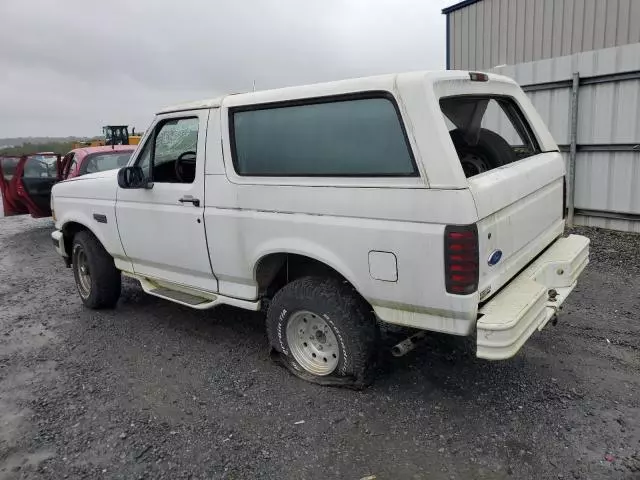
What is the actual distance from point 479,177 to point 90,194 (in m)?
3.80

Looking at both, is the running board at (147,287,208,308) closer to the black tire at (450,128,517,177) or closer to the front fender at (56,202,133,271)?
the front fender at (56,202,133,271)

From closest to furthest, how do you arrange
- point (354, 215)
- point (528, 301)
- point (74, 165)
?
point (528, 301)
point (354, 215)
point (74, 165)

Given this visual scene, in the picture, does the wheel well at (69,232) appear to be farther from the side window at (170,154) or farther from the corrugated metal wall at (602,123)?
the corrugated metal wall at (602,123)

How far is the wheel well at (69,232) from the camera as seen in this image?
5.68 metres

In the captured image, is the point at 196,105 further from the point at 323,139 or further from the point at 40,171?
the point at 40,171

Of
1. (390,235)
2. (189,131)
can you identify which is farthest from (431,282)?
(189,131)

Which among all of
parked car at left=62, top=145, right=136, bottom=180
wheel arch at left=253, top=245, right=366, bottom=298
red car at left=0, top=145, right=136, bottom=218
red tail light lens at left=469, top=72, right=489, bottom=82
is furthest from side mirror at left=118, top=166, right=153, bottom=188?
red car at left=0, top=145, right=136, bottom=218

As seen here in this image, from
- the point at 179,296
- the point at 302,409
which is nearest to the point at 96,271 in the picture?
the point at 179,296

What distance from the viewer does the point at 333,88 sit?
3.37m

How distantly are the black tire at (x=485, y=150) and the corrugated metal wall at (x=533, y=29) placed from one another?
21.7 feet

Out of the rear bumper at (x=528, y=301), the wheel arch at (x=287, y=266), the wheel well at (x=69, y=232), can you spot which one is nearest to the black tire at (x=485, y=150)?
the rear bumper at (x=528, y=301)

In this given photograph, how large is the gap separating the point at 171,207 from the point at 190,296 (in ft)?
2.61

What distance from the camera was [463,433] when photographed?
317 cm

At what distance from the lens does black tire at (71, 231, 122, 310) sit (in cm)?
538
